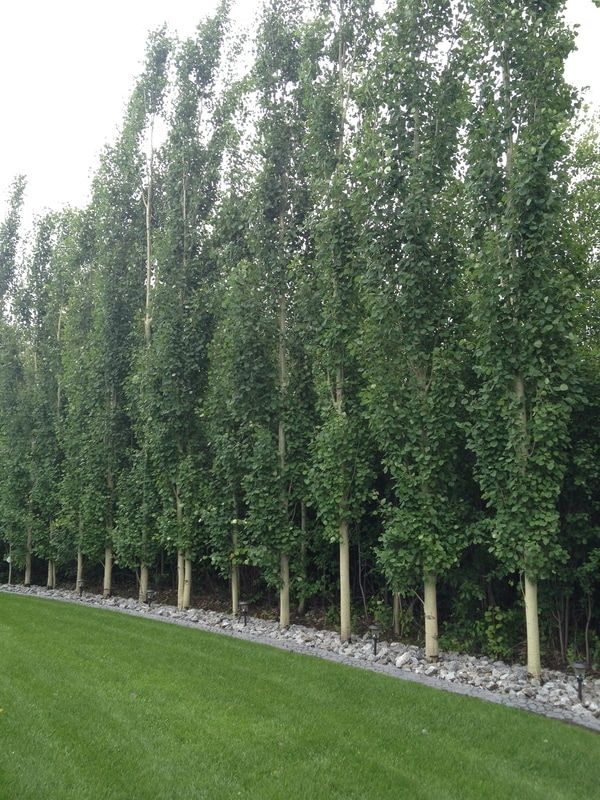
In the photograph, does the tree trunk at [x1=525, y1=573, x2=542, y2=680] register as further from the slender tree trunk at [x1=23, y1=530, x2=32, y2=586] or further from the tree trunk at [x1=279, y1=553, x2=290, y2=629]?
the slender tree trunk at [x1=23, y1=530, x2=32, y2=586]

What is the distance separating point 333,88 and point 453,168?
319 cm

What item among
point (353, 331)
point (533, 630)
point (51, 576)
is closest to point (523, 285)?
point (353, 331)

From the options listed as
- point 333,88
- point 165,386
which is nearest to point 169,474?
point 165,386

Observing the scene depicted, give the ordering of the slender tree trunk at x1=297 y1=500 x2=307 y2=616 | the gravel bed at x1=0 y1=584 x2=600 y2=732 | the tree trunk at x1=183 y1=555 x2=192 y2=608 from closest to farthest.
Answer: the gravel bed at x1=0 y1=584 x2=600 y2=732
the slender tree trunk at x1=297 y1=500 x2=307 y2=616
the tree trunk at x1=183 y1=555 x2=192 y2=608

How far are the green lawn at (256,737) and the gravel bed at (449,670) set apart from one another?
65 cm

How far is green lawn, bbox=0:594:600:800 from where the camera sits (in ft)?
12.9

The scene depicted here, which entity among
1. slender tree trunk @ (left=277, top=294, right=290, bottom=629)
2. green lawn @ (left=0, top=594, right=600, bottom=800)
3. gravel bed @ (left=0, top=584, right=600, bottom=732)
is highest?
slender tree trunk @ (left=277, top=294, right=290, bottom=629)

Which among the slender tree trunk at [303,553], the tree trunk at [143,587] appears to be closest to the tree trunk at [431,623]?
the slender tree trunk at [303,553]

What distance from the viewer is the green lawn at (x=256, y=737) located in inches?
155

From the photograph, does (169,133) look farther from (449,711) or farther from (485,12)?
(449,711)

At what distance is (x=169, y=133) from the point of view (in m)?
14.6

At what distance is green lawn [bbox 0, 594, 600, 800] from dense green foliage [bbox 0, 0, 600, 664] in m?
2.24

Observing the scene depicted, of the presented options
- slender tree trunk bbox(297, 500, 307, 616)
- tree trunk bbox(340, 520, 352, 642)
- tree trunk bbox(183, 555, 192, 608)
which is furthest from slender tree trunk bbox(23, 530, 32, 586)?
tree trunk bbox(340, 520, 352, 642)

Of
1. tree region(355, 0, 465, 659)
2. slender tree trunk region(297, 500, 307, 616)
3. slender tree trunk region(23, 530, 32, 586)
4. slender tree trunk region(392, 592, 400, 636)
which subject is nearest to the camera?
tree region(355, 0, 465, 659)
